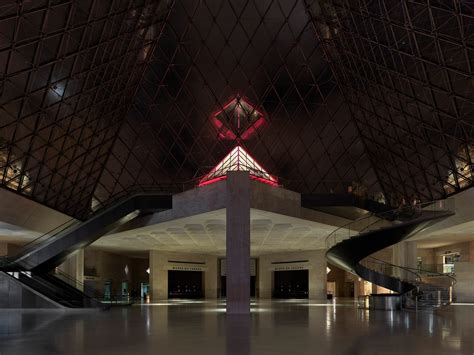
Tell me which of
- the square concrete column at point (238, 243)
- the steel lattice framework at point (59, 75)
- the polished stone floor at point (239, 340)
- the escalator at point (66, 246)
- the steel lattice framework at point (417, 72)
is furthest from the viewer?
the escalator at point (66, 246)

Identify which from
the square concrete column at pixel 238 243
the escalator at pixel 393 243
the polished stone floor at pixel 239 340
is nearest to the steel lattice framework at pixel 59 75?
the square concrete column at pixel 238 243

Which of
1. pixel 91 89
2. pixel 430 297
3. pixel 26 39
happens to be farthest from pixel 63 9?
pixel 430 297

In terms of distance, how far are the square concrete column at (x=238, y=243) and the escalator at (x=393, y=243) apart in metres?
5.73

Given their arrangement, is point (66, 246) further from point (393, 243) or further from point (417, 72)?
point (417, 72)

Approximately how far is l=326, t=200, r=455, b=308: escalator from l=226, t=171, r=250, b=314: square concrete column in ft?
18.8

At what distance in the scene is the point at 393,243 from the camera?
104 ft

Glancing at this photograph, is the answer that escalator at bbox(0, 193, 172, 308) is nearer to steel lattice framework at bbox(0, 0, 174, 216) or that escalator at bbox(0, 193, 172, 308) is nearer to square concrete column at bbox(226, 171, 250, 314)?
steel lattice framework at bbox(0, 0, 174, 216)

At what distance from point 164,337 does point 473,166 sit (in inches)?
1241

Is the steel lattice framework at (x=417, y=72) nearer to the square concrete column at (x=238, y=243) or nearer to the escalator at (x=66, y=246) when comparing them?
the square concrete column at (x=238, y=243)

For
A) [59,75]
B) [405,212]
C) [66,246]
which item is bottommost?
[66,246]

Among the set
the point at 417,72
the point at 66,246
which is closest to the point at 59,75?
the point at 66,246

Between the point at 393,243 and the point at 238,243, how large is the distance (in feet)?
29.6

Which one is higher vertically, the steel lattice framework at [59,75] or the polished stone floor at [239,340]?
the steel lattice framework at [59,75]

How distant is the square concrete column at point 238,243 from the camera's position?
28.8m
